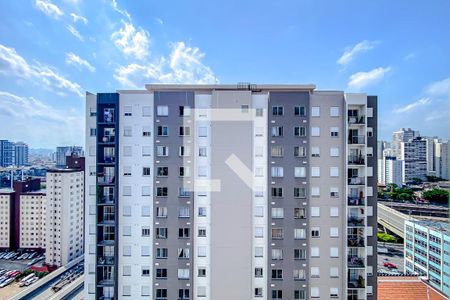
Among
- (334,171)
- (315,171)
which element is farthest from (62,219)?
(334,171)

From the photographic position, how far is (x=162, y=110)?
5.21 meters

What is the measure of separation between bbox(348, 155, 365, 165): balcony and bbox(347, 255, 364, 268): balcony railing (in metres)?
1.99

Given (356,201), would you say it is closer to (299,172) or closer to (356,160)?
(356,160)

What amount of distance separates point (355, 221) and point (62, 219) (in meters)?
16.3

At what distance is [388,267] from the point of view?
497 inches

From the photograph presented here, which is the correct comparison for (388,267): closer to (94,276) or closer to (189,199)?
(189,199)

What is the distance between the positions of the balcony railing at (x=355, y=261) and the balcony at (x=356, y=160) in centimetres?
199

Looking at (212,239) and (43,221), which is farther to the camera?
(43,221)

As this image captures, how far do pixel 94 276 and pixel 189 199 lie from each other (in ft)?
8.62

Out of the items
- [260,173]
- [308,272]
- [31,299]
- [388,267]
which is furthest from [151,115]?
[388,267]

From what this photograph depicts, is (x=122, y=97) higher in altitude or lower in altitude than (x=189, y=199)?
higher

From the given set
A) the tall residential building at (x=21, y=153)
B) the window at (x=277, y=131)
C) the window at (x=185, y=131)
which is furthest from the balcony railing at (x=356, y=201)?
the tall residential building at (x=21, y=153)

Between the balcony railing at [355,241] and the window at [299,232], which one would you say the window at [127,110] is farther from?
the balcony railing at [355,241]

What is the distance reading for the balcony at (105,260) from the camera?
5.11 metres
